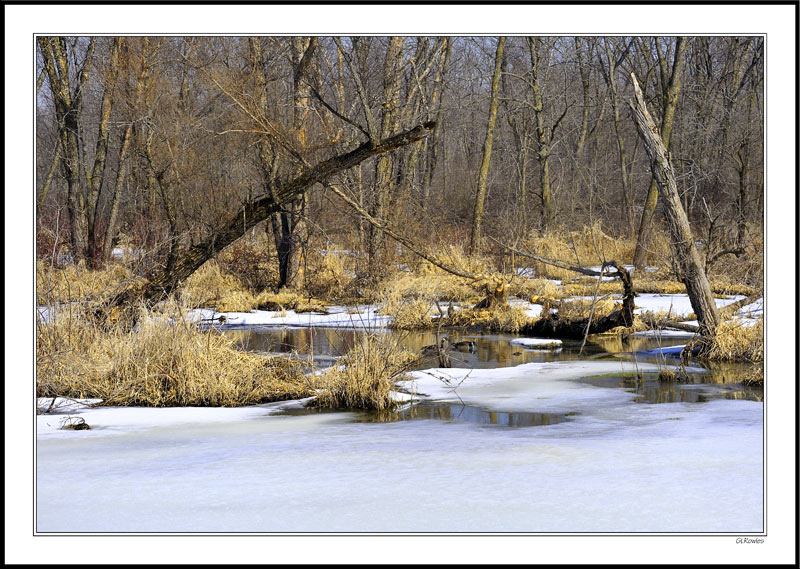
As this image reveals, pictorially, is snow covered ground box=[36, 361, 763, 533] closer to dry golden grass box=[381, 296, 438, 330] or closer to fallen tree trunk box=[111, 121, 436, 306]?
fallen tree trunk box=[111, 121, 436, 306]

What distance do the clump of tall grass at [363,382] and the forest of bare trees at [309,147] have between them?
2.66 m

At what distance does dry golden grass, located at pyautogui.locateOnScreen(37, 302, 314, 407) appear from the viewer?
747 centimetres

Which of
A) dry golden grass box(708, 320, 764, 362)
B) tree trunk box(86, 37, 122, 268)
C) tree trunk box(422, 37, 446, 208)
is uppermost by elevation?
tree trunk box(422, 37, 446, 208)

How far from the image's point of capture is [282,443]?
19.3 feet

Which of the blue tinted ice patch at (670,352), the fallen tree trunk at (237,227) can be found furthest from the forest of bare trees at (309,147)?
the blue tinted ice patch at (670,352)

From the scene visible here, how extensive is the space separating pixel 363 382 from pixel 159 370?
6.28 ft

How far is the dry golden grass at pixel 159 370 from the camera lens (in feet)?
24.5

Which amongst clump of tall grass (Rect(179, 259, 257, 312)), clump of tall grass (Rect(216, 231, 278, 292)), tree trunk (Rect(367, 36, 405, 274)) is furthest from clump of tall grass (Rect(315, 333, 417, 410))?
clump of tall grass (Rect(216, 231, 278, 292))

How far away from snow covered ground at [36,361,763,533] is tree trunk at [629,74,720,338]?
3.17 meters

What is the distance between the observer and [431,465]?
525 cm

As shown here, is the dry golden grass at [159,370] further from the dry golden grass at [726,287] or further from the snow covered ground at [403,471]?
the dry golden grass at [726,287]

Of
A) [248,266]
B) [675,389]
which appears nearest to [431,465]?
[675,389]
